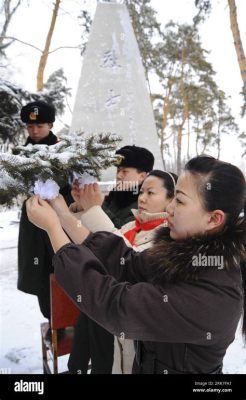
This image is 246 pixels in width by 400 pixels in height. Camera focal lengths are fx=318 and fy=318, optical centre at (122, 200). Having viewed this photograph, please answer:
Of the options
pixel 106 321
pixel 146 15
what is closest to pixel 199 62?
pixel 146 15

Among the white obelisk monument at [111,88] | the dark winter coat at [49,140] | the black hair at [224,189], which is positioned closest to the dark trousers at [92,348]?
the black hair at [224,189]

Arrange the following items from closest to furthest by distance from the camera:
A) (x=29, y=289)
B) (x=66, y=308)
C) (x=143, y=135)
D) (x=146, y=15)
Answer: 1. (x=66, y=308)
2. (x=29, y=289)
3. (x=143, y=135)
4. (x=146, y=15)

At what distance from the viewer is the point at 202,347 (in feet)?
2.76

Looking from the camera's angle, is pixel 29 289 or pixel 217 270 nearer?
pixel 217 270

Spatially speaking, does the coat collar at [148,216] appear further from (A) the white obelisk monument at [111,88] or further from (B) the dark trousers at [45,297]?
(A) the white obelisk monument at [111,88]

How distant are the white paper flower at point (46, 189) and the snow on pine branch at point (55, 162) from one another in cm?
2

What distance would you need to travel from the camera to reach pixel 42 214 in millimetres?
899

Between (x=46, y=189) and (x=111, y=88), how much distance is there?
581 cm

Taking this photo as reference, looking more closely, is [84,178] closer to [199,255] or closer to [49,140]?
[199,255]

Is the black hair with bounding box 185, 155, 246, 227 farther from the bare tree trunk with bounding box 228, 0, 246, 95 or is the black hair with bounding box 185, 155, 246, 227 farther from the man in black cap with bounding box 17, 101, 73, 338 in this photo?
the bare tree trunk with bounding box 228, 0, 246, 95

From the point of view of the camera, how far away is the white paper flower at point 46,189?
0.95m

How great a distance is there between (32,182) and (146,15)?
12.8 m

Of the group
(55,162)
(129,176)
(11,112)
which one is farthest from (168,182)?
(11,112)
